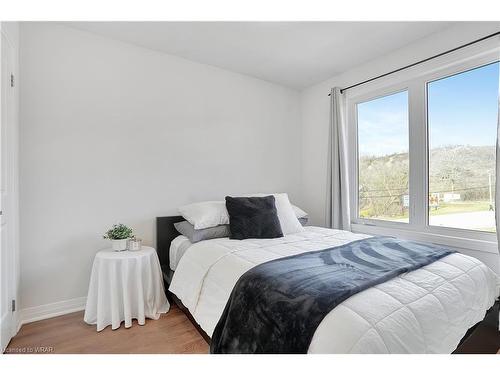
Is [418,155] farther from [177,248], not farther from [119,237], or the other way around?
[119,237]

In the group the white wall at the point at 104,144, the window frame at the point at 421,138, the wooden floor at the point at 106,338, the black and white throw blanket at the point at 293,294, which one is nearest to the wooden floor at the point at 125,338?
the wooden floor at the point at 106,338

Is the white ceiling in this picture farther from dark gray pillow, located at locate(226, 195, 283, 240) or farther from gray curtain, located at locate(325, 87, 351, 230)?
dark gray pillow, located at locate(226, 195, 283, 240)

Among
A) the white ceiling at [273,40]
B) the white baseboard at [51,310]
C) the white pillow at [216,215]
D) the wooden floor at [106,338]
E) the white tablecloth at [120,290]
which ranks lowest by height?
the wooden floor at [106,338]

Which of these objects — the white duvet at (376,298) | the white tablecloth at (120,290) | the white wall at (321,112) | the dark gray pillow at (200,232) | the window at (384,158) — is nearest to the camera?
the white duvet at (376,298)

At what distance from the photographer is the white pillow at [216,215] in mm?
2488

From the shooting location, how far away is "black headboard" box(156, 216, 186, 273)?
108 inches

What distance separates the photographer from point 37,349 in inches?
72.1

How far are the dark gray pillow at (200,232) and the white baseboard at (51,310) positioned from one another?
3.45ft

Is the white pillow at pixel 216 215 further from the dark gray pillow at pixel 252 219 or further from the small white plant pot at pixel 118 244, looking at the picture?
the small white plant pot at pixel 118 244

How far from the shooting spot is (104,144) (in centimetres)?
252

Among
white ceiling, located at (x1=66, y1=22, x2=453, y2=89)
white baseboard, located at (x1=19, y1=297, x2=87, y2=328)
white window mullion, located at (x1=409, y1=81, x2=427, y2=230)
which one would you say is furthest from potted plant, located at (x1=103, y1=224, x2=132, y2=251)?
white window mullion, located at (x1=409, y1=81, x2=427, y2=230)
